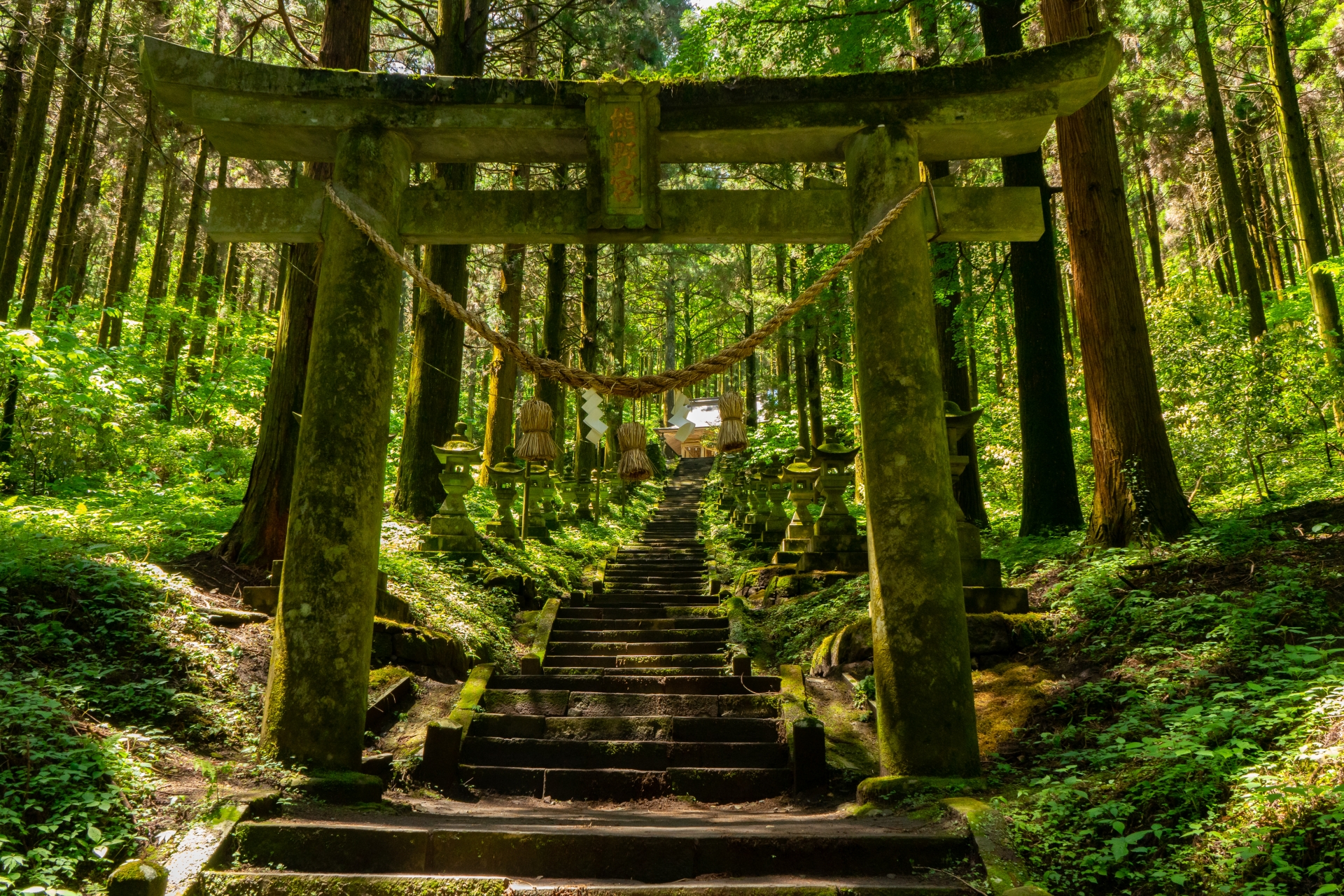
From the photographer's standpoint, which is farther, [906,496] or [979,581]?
Result: [979,581]

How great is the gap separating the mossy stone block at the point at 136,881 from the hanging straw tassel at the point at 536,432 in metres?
4.03

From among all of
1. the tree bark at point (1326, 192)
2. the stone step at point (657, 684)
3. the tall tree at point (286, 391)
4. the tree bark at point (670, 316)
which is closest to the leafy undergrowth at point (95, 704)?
the tall tree at point (286, 391)

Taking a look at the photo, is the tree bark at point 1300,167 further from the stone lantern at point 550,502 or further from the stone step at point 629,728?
the stone lantern at point 550,502

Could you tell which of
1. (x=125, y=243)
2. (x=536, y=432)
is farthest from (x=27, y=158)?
(x=536, y=432)

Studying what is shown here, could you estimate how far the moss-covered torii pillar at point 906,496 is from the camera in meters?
4.11

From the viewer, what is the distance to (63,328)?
967 centimetres

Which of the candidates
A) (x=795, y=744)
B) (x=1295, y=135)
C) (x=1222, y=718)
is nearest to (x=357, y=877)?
(x=795, y=744)

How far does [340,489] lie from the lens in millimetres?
4281

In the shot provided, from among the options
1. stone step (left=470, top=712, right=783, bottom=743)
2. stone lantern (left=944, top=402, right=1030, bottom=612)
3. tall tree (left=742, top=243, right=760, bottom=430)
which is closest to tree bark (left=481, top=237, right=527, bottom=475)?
tall tree (left=742, top=243, right=760, bottom=430)

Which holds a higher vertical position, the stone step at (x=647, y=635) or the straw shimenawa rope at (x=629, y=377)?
the straw shimenawa rope at (x=629, y=377)

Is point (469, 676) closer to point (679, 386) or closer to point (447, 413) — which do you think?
point (679, 386)

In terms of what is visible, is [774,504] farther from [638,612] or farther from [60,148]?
[60,148]

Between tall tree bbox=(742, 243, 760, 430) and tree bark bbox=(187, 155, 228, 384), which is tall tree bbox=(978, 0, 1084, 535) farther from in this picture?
tree bark bbox=(187, 155, 228, 384)

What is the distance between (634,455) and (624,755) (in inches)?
83.4
